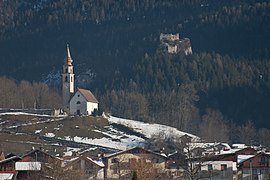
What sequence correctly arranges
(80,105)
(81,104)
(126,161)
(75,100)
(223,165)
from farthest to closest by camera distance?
(75,100) < (81,104) < (80,105) < (126,161) < (223,165)

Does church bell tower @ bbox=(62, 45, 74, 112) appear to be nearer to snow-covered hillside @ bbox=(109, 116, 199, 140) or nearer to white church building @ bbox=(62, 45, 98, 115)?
white church building @ bbox=(62, 45, 98, 115)

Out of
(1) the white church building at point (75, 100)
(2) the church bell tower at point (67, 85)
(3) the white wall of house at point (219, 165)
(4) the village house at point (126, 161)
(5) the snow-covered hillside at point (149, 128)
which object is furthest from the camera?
(2) the church bell tower at point (67, 85)

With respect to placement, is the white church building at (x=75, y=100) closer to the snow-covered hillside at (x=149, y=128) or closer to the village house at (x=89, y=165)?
the snow-covered hillside at (x=149, y=128)

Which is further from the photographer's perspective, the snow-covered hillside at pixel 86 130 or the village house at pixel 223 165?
the snow-covered hillside at pixel 86 130

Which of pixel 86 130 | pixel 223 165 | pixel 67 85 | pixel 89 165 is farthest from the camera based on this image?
pixel 67 85

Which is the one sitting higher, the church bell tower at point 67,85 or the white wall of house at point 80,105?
the church bell tower at point 67,85

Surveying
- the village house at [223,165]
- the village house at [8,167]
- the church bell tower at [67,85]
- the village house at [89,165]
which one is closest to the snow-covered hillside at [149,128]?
the church bell tower at [67,85]

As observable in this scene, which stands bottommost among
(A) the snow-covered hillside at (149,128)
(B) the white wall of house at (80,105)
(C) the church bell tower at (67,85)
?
(A) the snow-covered hillside at (149,128)

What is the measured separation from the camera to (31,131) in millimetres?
149750

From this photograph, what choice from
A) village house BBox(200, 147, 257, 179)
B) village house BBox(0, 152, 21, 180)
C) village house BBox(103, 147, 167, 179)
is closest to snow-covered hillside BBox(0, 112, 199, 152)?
village house BBox(103, 147, 167, 179)

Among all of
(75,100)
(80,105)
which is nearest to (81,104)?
(80,105)

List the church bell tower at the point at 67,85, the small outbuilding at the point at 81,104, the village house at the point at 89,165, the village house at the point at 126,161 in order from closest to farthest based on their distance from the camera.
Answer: the village house at the point at 89,165
the village house at the point at 126,161
the small outbuilding at the point at 81,104
the church bell tower at the point at 67,85

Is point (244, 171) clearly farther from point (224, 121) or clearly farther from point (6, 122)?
point (224, 121)

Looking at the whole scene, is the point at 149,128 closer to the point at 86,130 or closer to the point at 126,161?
the point at 86,130
